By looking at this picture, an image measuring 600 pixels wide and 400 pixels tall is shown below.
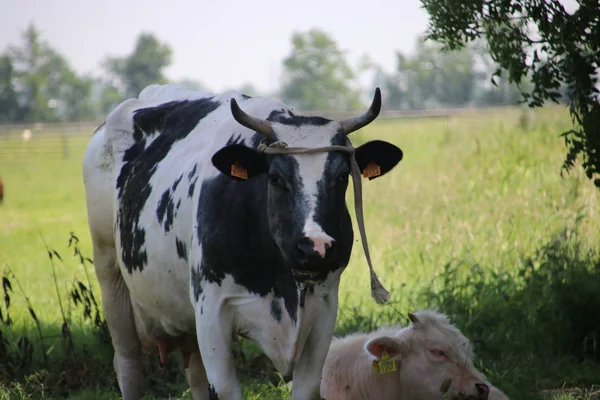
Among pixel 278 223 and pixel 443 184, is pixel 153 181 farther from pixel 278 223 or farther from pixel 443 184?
pixel 443 184

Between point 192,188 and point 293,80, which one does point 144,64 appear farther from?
point 192,188

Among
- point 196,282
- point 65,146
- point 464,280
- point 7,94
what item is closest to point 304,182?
point 196,282

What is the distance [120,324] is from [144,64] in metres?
99.7

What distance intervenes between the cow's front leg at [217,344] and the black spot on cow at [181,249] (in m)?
0.48

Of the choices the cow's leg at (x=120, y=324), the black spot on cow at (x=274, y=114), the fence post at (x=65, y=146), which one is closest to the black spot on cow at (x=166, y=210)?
the black spot on cow at (x=274, y=114)

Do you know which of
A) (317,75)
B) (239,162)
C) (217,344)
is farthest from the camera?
(317,75)

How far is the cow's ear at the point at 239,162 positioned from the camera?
17.2ft

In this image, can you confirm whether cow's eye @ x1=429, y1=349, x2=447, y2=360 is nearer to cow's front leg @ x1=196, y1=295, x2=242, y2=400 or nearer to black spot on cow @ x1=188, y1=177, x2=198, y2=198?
cow's front leg @ x1=196, y1=295, x2=242, y2=400

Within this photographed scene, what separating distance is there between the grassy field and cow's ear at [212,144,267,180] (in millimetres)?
2653

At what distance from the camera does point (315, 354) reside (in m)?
5.49

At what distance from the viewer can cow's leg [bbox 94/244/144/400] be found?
7.23 metres

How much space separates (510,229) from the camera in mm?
12172

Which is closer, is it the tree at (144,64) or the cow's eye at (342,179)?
the cow's eye at (342,179)

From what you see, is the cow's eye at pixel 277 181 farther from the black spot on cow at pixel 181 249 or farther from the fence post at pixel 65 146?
the fence post at pixel 65 146
